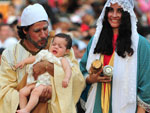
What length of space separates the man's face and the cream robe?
0.22 meters

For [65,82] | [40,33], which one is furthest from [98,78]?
[40,33]

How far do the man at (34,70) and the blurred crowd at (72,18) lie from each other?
2.54m

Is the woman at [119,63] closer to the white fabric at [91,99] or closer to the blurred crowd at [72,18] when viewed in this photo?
the white fabric at [91,99]

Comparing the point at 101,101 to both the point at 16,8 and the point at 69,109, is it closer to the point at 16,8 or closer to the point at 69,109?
the point at 69,109

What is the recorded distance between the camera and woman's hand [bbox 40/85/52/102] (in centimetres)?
615

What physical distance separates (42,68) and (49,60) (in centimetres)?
15

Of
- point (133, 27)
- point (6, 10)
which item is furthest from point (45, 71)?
point (6, 10)

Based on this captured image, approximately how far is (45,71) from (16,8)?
9012 millimetres

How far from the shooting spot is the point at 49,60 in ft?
20.7

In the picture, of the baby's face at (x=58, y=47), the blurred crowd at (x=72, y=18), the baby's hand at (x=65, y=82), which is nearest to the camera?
the baby's hand at (x=65, y=82)

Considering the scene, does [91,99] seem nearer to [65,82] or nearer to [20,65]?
[65,82]

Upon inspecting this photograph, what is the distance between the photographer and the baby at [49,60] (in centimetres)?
610

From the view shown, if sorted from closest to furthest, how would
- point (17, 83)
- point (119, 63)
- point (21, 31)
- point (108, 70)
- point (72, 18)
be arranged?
1. point (108, 70)
2. point (119, 63)
3. point (17, 83)
4. point (21, 31)
5. point (72, 18)

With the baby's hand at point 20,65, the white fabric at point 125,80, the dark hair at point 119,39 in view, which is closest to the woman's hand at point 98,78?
the white fabric at point 125,80
